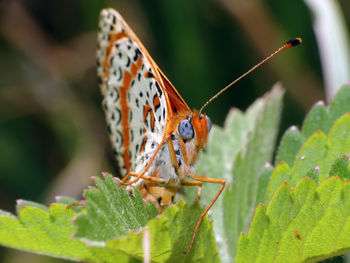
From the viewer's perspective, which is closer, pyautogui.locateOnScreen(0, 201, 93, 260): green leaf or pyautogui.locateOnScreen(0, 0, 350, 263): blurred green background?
pyautogui.locateOnScreen(0, 201, 93, 260): green leaf

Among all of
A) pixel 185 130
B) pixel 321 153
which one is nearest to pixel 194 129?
pixel 185 130

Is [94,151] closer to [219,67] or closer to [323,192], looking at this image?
[219,67]

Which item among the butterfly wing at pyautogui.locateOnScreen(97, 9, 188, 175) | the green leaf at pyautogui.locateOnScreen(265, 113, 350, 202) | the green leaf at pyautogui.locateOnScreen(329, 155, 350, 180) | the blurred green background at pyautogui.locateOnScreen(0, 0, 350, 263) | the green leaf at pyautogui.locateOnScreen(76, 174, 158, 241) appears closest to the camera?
the green leaf at pyautogui.locateOnScreen(76, 174, 158, 241)

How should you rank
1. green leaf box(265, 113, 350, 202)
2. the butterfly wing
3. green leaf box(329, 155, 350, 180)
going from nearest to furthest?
green leaf box(329, 155, 350, 180), green leaf box(265, 113, 350, 202), the butterfly wing

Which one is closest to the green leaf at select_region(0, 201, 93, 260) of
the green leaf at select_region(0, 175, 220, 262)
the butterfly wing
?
the green leaf at select_region(0, 175, 220, 262)

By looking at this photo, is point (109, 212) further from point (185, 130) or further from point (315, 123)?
point (315, 123)

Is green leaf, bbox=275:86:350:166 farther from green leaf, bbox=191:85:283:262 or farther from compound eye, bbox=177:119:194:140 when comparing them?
compound eye, bbox=177:119:194:140
